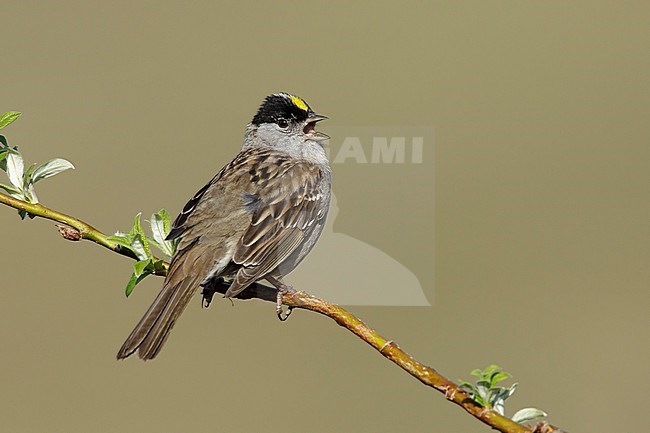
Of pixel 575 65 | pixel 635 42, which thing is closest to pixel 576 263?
pixel 575 65

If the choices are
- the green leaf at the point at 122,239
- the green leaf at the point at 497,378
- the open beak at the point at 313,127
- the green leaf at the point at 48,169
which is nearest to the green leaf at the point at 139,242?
the green leaf at the point at 122,239

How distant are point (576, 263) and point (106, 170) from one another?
5.68 metres

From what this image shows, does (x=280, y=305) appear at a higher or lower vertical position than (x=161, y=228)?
lower

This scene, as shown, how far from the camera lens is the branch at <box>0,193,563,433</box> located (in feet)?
7.11

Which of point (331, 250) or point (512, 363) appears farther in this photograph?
point (512, 363)

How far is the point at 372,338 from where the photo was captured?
2326 millimetres

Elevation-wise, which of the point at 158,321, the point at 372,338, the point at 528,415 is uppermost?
the point at 158,321

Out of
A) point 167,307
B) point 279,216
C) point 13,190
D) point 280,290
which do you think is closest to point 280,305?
point 280,290

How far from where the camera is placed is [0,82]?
1415 centimetres

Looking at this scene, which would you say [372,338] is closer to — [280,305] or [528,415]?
[528,415]

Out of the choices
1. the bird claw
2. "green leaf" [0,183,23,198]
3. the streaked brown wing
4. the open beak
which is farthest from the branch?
the open beak

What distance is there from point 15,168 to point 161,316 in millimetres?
828

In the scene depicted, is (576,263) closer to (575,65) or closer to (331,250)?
(575,65)

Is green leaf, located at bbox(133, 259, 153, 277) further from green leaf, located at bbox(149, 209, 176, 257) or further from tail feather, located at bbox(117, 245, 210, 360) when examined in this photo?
tail feather, located at bbox(117, 245, 210, 360)
